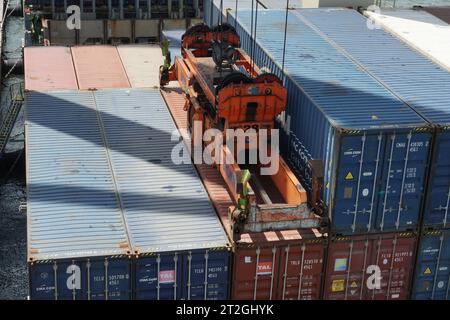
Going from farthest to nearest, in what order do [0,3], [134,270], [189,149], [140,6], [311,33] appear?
[0,3] < [140,6] < [311,33] < [189,149] < [134,270]

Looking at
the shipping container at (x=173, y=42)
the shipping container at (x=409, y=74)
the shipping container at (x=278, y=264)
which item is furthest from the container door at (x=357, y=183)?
the shipping container at (x=173, y=42)

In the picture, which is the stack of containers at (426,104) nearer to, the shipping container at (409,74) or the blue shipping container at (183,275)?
the shipping container at (409,74)

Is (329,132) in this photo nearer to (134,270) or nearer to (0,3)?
(134,270)

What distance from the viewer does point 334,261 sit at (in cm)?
2175

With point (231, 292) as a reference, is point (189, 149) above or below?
above

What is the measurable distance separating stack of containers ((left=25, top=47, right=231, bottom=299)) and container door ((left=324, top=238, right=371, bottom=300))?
3.07 metres

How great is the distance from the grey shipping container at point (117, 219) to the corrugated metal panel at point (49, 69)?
15.2 ft

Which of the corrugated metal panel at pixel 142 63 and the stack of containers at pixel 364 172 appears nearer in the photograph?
the stack of containers at pixel 364 172

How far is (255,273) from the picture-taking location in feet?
69.3

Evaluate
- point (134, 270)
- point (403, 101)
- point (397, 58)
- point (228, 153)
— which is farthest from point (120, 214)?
point (397, 58)

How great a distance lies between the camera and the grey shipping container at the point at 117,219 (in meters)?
19.9

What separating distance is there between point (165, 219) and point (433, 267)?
26.2 feet

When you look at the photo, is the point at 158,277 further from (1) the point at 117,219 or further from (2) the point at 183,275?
(1) the point at 117,219

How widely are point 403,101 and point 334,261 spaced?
5248mm
